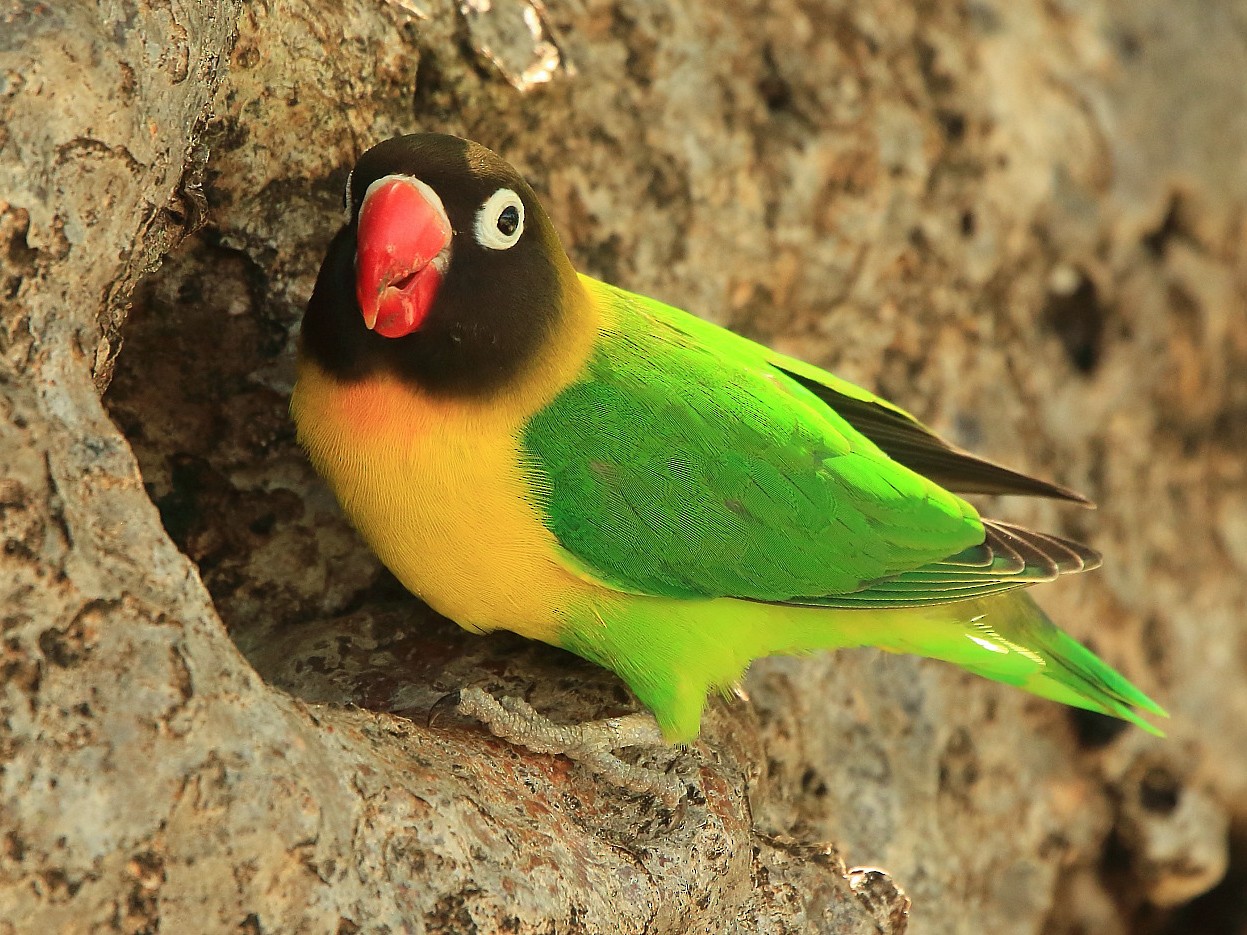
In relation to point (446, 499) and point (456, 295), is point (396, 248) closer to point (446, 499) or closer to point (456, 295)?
point (456, 295)

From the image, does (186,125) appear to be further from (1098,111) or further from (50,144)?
(1098,111)

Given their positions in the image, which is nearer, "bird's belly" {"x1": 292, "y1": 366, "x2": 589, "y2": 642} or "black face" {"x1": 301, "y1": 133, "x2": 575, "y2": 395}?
"black face" {"x1": 301, "y1": 133, "x2": 575, "y2": 395}

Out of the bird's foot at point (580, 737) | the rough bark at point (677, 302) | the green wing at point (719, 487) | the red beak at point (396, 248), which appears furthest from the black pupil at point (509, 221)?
the bird's foot at point (580, 737)

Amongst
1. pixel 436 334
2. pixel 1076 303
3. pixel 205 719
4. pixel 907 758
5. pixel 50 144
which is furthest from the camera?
pixel 1076 303

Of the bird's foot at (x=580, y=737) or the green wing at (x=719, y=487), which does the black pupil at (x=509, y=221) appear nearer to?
the green wing at (x=719, y=487)

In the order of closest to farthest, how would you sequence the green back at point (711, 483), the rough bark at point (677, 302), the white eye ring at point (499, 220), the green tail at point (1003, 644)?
the rough bark at point (677, 302) → the white eye ring at point (499, 220) → the green back at point (711, 483) → the green tail at point (1003, 644)

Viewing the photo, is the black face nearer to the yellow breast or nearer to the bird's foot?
the yellow breast

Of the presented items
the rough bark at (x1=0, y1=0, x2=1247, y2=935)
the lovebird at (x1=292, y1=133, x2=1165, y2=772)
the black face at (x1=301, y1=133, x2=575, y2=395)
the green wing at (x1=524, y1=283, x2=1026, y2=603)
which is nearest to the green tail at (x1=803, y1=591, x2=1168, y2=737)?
the lovebird at (x1=292, y1=133, x2=1165, y2=772)

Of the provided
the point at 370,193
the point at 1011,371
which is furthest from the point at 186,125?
the point at 1011,371
